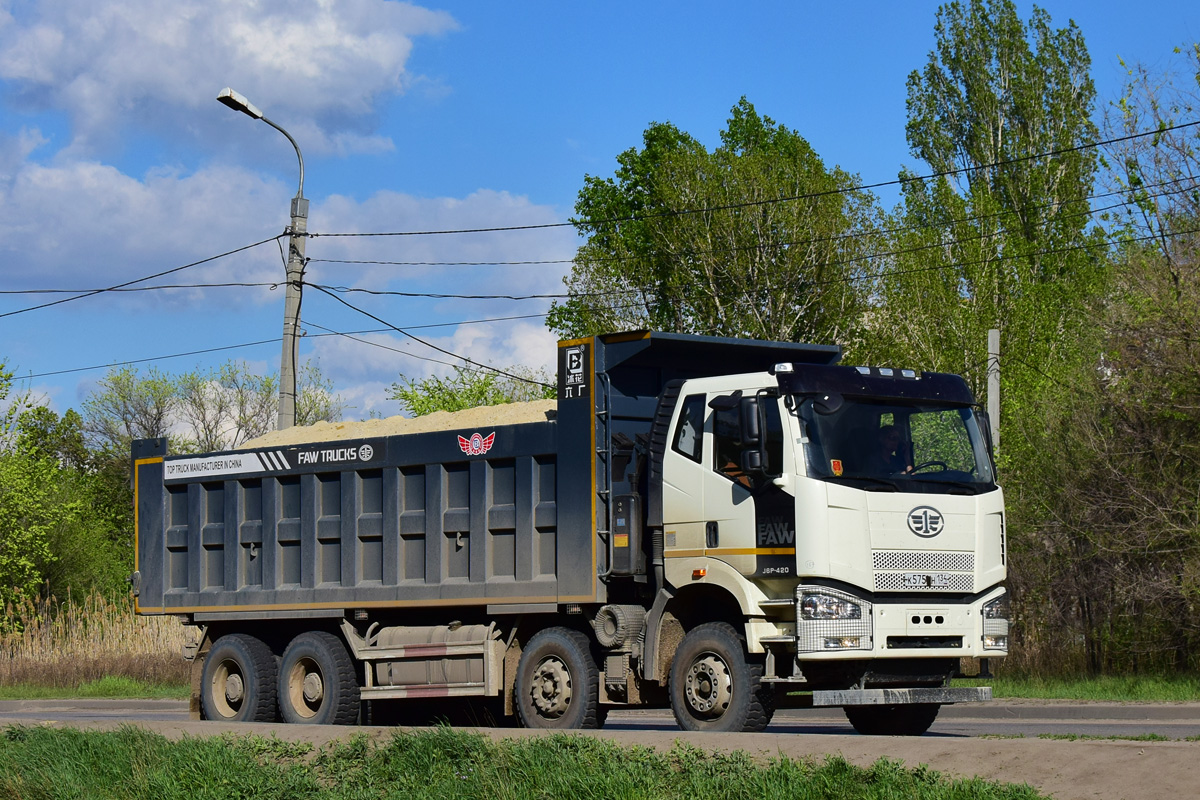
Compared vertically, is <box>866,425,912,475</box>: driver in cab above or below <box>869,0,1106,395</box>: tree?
below

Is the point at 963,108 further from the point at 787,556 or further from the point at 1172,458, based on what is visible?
the point at 787,556

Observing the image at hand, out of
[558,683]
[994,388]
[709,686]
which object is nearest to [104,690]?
[558,683]

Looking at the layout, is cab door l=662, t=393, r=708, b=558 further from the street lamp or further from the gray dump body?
the street lamp

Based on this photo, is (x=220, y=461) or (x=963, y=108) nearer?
(x=220, y=461)

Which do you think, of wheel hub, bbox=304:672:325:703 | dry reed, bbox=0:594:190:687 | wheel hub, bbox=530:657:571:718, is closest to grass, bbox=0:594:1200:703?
dry reed, bbox=0:594:190:687

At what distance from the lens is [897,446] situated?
11.9 m

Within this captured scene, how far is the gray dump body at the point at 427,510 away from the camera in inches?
511

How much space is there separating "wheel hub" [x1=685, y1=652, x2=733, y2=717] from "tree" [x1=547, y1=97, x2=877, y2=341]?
94.7 ft

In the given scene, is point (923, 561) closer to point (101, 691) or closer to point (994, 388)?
point (994, 388)

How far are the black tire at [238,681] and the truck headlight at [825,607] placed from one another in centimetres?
691

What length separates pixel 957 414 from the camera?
41.4 feet

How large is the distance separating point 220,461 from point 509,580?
4534mm

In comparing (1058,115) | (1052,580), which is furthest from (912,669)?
(1058,115)

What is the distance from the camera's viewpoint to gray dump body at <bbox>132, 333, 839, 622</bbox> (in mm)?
12969
